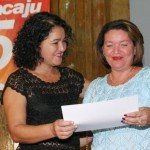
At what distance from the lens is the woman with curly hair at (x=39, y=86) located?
65.0 inches

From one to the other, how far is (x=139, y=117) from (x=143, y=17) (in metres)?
1.43

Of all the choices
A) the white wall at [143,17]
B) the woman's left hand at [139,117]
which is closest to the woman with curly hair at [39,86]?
the woman's left hand at [139,117]

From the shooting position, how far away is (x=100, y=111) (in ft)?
4.44

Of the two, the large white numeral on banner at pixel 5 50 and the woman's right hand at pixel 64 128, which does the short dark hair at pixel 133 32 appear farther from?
the large white numeral on banner at pixel 5 50

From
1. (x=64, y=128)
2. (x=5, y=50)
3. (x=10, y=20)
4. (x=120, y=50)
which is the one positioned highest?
(x=10, y=20)

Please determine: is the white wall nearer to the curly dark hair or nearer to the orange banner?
the orange banner

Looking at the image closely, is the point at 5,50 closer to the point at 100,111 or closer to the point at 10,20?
the point at 10,20

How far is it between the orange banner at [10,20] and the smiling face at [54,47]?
87 centimetres

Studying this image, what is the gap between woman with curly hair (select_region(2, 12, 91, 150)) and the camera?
1650mm

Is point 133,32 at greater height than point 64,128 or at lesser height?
greater

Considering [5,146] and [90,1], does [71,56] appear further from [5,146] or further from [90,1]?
[5,146]

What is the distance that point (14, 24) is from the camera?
2.62 meters

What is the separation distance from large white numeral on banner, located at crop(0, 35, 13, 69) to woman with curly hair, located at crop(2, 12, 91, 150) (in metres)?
0.76

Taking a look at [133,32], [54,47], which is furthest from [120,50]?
[54,47]
